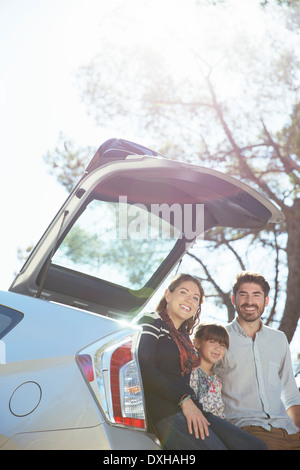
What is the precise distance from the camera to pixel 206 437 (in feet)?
7.50

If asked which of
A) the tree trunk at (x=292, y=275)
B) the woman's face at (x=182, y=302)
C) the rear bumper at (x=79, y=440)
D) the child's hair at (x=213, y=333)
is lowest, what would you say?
the rear bumper at (x=79, y=440)

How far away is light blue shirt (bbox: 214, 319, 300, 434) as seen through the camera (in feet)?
9.74

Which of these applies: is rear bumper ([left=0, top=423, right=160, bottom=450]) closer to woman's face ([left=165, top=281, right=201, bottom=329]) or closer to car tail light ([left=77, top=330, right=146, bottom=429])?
car tail light ([left=77, top=330, right=146, bottom=429])

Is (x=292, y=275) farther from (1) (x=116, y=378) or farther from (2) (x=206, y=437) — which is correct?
(1) (x=116, y=378)

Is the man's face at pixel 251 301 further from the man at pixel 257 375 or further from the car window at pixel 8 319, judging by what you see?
the car window at pixel 8 319

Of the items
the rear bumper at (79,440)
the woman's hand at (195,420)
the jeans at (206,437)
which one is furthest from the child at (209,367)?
the rear bumper at (79,440)

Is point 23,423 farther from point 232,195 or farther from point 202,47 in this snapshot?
point 202,47

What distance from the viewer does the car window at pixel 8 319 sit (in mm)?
2287

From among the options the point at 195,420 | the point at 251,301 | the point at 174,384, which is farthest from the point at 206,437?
the point at 251,301

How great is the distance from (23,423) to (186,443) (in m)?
0.71

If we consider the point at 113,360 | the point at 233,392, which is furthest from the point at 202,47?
the point at 113,360

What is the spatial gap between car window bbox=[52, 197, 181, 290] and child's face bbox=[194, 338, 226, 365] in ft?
2.56

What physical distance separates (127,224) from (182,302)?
989mm
